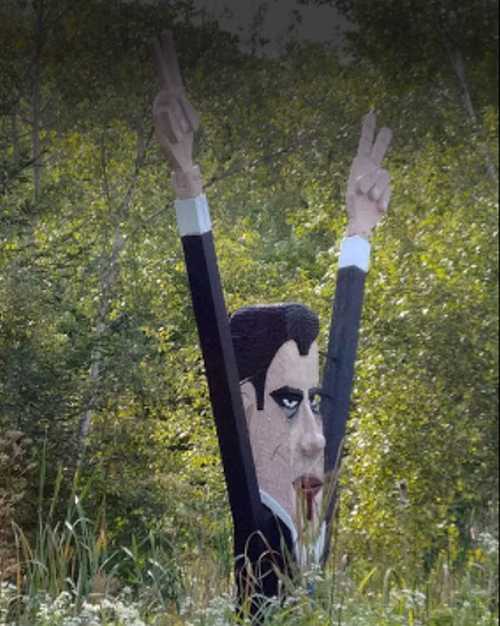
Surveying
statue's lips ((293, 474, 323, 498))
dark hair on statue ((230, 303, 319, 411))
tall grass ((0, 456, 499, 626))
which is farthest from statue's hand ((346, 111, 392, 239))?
tall grass ((0, 456, 499, 626))

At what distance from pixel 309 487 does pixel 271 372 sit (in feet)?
1.35

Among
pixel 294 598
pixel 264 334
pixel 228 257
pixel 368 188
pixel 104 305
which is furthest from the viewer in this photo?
pixel 228 257

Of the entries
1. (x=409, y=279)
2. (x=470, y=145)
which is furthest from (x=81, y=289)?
(x=470, y=145)

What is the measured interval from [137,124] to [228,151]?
504 millimetres

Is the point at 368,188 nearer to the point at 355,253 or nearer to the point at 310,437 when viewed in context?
the point at 355,253

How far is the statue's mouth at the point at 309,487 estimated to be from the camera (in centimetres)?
491

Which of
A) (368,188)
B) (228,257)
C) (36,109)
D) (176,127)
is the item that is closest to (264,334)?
(368,188)

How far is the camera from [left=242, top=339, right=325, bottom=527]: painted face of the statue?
490 cm

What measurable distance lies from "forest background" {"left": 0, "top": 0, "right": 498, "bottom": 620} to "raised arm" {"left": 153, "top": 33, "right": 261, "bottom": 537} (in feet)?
1.04

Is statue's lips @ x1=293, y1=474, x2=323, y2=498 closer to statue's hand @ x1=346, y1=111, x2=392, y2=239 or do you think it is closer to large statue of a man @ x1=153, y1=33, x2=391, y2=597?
large statue of a man @ x1=153, y1=33, x2=391, y2=597

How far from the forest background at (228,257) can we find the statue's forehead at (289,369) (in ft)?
1.27

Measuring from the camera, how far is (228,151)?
7.61 m

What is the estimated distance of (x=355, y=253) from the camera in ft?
16.9

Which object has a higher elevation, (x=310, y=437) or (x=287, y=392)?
(x=287, y=392)
